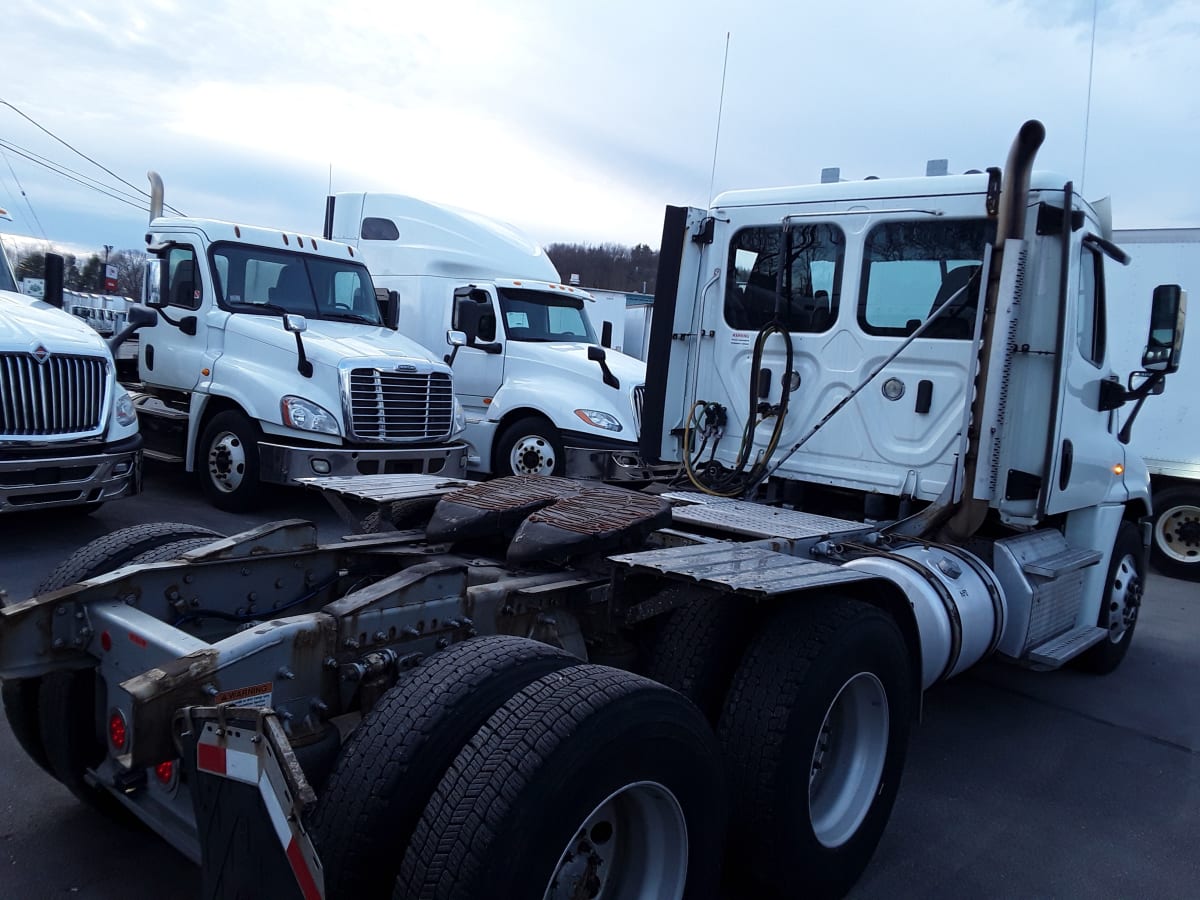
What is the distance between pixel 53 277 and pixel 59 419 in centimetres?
212

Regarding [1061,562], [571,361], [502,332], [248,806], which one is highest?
[502,332]

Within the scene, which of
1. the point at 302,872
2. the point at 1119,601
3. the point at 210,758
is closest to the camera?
the point at 302,872

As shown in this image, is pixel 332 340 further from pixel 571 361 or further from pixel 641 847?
pixel 641 847

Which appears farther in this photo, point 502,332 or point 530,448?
point 502,332

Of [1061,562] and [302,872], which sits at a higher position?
[1061,562]

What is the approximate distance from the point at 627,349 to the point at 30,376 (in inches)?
690

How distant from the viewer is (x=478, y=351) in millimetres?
11289

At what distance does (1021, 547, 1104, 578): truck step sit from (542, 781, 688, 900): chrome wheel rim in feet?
9.93

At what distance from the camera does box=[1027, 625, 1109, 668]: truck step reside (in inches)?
188

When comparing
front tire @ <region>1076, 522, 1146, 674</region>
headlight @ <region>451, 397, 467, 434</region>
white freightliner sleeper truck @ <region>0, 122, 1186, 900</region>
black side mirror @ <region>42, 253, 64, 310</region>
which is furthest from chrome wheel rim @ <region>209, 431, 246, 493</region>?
front tire @ <region>1076, 522, 1146, 674</region>

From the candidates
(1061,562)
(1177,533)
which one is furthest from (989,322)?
(1177,533)

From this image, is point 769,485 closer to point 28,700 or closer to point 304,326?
point 28,700

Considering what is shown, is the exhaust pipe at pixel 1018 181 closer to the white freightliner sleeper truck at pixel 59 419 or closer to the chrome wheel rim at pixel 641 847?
the chrome wheel rim at pixel 641 847

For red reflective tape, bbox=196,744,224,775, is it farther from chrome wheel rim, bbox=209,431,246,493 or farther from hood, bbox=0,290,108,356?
chrome wheel rim, bbox=209,431,246,493
